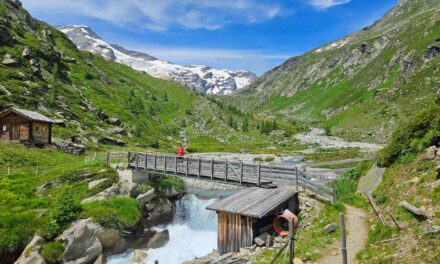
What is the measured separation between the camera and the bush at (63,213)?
89.4ft

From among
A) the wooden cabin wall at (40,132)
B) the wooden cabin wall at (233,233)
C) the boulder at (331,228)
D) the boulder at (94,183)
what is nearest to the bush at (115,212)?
the boulder at (94,183)

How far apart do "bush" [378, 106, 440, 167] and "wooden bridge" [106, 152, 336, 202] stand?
457 cm

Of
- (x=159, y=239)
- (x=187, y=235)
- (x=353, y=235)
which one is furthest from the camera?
(x=187, y=235)

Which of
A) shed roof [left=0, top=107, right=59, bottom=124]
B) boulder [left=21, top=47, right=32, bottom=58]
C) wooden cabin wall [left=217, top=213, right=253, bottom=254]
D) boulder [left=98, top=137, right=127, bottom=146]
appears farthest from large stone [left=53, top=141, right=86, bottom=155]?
boulder [left=21, top=47, right=32, bottom=58]

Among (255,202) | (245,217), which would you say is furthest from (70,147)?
(245,217)

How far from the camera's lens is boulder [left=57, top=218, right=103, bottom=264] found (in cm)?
2569

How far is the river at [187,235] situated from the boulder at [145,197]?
11.0 feet

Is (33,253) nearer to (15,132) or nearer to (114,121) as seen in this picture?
(15,132)

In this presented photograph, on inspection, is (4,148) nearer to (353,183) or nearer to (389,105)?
(353,183)

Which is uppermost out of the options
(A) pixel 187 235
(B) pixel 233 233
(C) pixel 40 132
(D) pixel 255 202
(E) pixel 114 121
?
(E) pixel 114 121

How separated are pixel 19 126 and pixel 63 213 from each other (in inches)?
1131

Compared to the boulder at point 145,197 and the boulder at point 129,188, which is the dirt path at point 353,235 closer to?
the boulder at point 145,197

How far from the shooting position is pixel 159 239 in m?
33.2

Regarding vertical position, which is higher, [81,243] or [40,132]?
[40,132]
